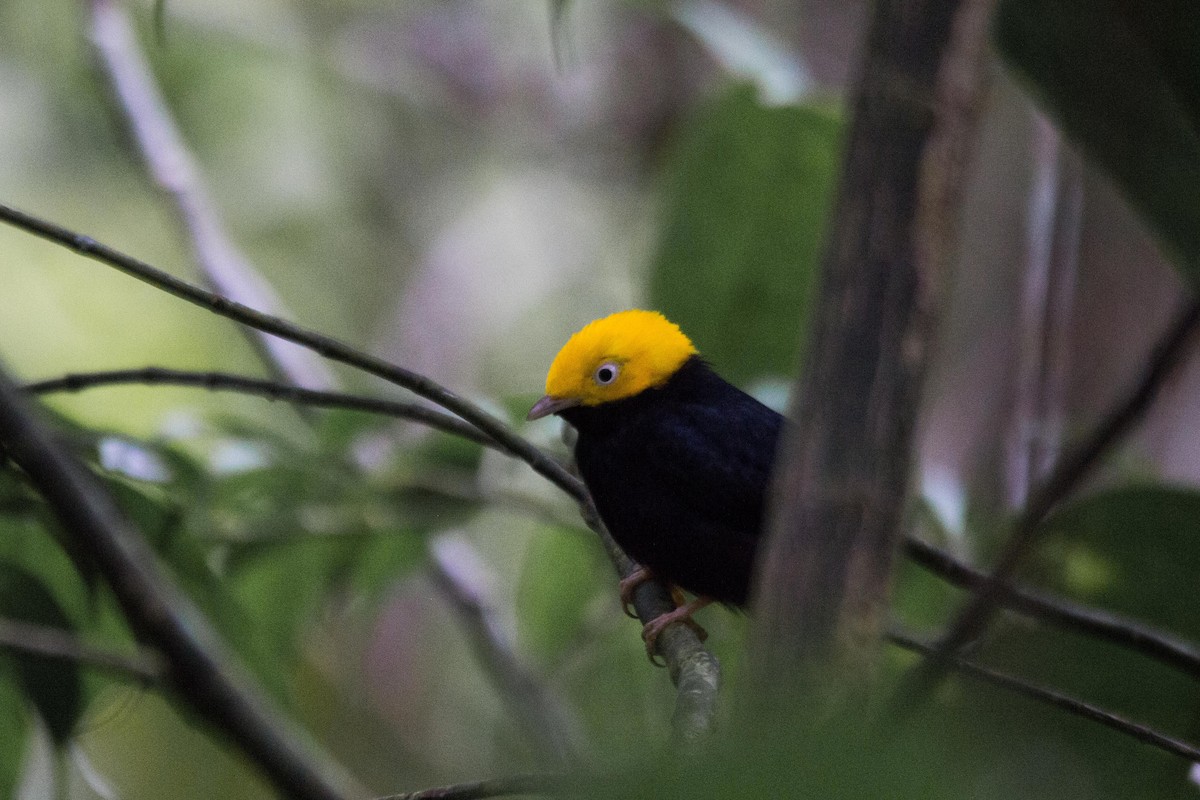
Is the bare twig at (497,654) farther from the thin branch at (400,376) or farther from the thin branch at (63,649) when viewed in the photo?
the thin branch at (63,649)

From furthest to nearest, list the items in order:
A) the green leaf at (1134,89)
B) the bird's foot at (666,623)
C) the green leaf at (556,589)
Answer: the green leaf at (556,589) → the bird's foot at (666,623) → the green leaf at (1134,89)

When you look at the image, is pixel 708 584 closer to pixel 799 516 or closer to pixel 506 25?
pixel 799 516

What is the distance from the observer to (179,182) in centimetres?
417

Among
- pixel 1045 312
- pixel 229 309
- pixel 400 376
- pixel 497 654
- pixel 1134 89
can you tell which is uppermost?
pixel 1134 89

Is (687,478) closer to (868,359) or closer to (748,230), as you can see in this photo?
(748,230)

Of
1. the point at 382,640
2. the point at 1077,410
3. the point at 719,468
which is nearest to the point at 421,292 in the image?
the point at 382,640

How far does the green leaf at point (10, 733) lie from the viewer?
2.19 metres

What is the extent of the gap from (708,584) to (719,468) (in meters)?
0.29

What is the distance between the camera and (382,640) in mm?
7227

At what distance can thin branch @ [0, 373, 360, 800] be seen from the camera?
0.68 m

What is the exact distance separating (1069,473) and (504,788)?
622 millimetres

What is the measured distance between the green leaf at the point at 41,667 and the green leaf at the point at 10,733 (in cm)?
9

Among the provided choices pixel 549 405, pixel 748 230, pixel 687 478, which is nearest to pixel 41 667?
pixel 549 405

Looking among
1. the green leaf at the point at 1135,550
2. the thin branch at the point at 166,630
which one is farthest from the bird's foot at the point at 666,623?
the thin branch at the point at 166,630
